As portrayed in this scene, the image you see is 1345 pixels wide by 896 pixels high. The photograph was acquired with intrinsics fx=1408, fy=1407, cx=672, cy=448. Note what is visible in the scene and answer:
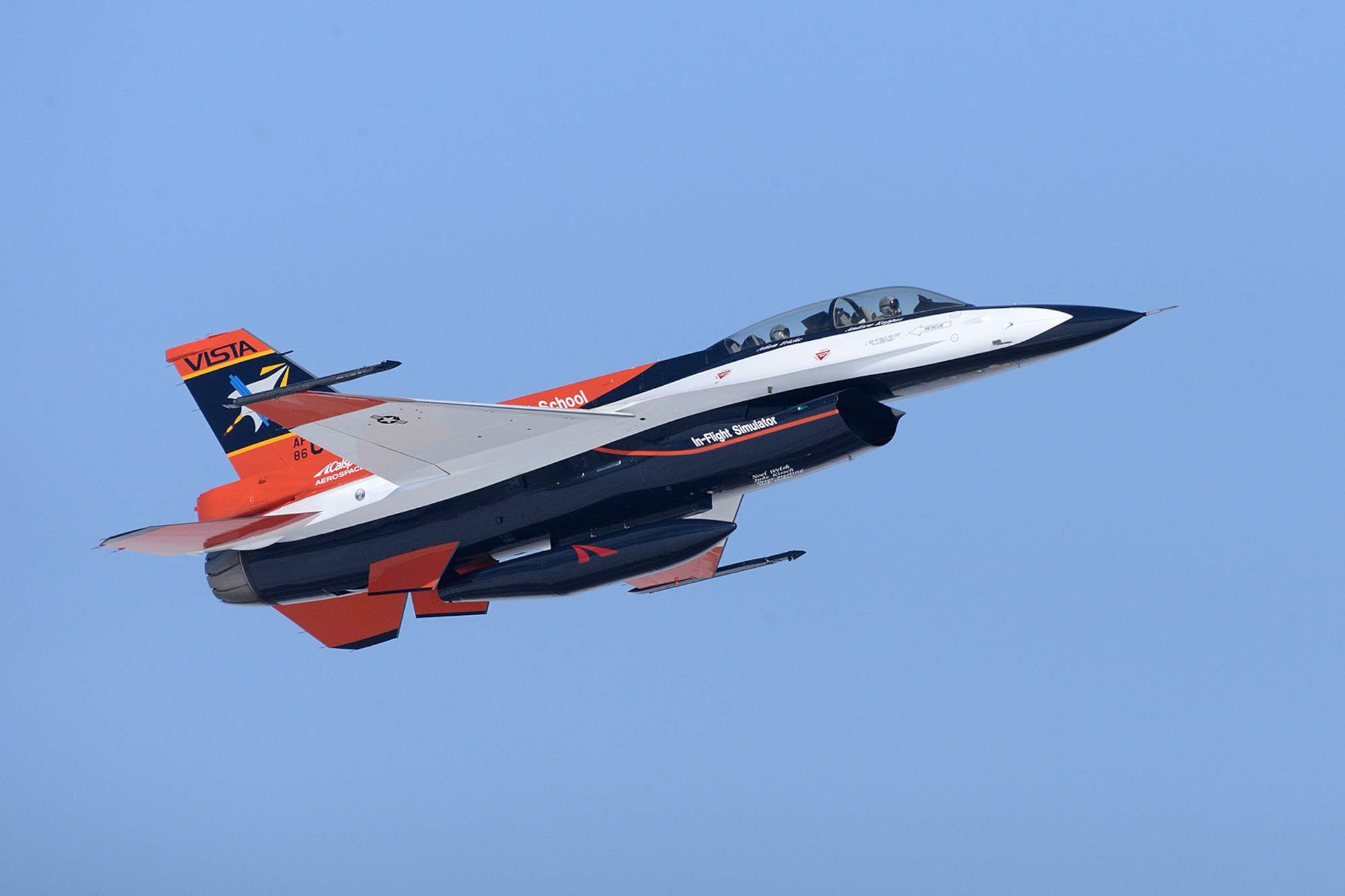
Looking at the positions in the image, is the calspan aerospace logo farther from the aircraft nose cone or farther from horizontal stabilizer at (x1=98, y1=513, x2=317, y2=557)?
the aircraft nose cone

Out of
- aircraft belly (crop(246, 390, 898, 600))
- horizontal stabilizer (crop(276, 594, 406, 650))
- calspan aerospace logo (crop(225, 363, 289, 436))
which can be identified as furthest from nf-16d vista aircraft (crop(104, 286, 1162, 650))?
calspan aerospace logo (crop(225, 363, 289, 436))

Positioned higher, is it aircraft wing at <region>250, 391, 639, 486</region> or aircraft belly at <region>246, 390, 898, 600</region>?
aircraft wing at <region>250, 391, 639, 486</region>

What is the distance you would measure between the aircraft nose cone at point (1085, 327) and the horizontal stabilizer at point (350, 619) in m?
10.6

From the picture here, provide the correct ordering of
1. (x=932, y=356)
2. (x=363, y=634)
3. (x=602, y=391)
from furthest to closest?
(x=363, y=634), (x=602, y=391), (x=932, y=356)

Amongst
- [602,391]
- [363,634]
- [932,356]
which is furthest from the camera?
[363,634]

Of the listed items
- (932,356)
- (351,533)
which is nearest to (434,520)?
(351,533)

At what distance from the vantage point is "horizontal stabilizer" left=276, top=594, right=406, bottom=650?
22.2 m

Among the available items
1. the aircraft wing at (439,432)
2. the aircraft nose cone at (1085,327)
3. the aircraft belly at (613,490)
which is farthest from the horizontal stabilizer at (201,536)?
the aircraft nose cone at (1085,327)

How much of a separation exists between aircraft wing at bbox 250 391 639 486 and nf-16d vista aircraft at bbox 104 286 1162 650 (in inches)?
1.1

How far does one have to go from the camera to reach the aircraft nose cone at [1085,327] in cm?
1841

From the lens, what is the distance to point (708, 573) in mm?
22672

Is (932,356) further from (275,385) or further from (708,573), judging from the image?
(275,385)

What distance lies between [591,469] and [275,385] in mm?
6030

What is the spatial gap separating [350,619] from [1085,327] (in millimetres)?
12059
